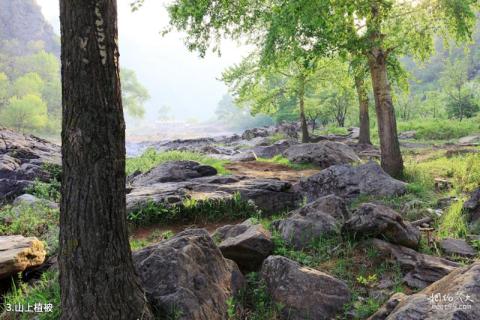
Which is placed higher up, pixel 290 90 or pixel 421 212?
pixel 290 90

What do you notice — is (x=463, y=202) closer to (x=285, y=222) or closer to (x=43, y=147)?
(x=285, y=222)

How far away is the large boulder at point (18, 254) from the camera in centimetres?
600

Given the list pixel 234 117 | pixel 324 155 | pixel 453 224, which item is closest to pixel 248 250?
pixel 453 224

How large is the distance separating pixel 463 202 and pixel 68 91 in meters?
8.55

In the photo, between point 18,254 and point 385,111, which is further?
point 385,111

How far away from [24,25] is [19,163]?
437 ft

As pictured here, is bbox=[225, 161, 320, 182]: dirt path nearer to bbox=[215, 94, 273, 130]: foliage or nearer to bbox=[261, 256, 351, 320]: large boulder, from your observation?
bbox=[261, 256, 351, 320]: large boulder

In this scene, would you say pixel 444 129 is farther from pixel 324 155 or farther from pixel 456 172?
pixel 456 172

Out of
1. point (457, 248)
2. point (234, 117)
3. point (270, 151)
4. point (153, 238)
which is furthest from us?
point (234, 117)

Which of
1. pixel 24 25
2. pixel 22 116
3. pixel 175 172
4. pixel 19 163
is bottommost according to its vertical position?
pixel 175 172

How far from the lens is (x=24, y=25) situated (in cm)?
12669

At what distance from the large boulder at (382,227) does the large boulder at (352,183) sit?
4172 mm

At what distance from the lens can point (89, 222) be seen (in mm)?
3955

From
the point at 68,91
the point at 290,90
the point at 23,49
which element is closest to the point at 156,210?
the point at 68,91
